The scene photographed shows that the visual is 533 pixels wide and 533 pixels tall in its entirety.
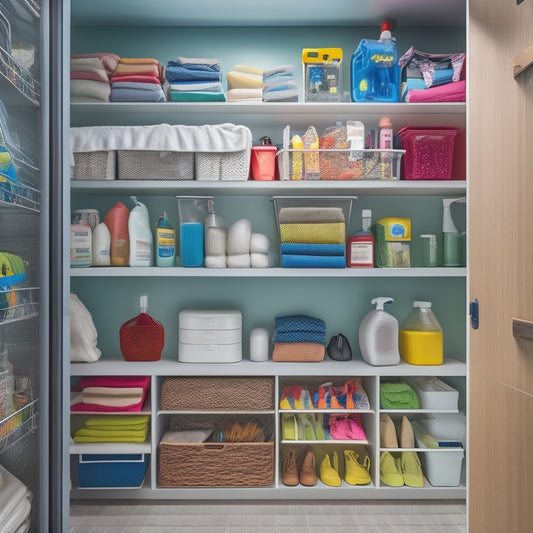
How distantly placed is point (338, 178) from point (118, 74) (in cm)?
121

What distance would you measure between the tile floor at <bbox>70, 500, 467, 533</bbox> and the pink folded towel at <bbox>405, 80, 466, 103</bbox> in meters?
1.97

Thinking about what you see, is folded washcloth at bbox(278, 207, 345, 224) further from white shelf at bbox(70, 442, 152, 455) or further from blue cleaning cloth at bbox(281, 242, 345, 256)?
white shelf at bbox(70, 442, 152, 455)

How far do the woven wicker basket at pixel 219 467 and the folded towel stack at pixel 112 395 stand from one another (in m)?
0.25

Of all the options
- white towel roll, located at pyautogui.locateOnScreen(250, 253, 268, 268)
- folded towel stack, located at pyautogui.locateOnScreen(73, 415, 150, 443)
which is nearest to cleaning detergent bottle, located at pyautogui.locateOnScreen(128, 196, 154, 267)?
white towel roll, located at pyautogui.locateOnScreen(250, 253, 268, 268)

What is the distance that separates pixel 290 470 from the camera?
7.77 ft

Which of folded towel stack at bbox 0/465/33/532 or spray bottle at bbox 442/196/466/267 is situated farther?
spray bottle at bbox 442/196/466/267

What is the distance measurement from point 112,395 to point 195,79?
62.6 inches

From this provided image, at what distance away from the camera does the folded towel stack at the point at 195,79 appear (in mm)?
2350

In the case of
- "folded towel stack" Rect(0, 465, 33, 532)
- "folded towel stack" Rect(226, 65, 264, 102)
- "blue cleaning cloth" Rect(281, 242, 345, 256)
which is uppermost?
"folded towel stack" Rect(226, 65, 264, 102)

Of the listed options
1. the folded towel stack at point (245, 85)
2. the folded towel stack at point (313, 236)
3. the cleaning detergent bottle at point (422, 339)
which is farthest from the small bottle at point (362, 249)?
the folded towel stack at point (245, 85)

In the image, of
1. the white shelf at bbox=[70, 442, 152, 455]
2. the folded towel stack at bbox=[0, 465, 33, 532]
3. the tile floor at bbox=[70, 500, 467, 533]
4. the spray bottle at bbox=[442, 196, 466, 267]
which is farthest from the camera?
the spray bottle at bbox=[442, 196, 466, 267]

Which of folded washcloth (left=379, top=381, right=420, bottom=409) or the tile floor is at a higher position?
folded washcloth (left=379, top=381, right=420, bottom=409)

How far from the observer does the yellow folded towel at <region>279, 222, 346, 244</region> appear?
2357 millimetres

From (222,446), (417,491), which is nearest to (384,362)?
(417,491)
